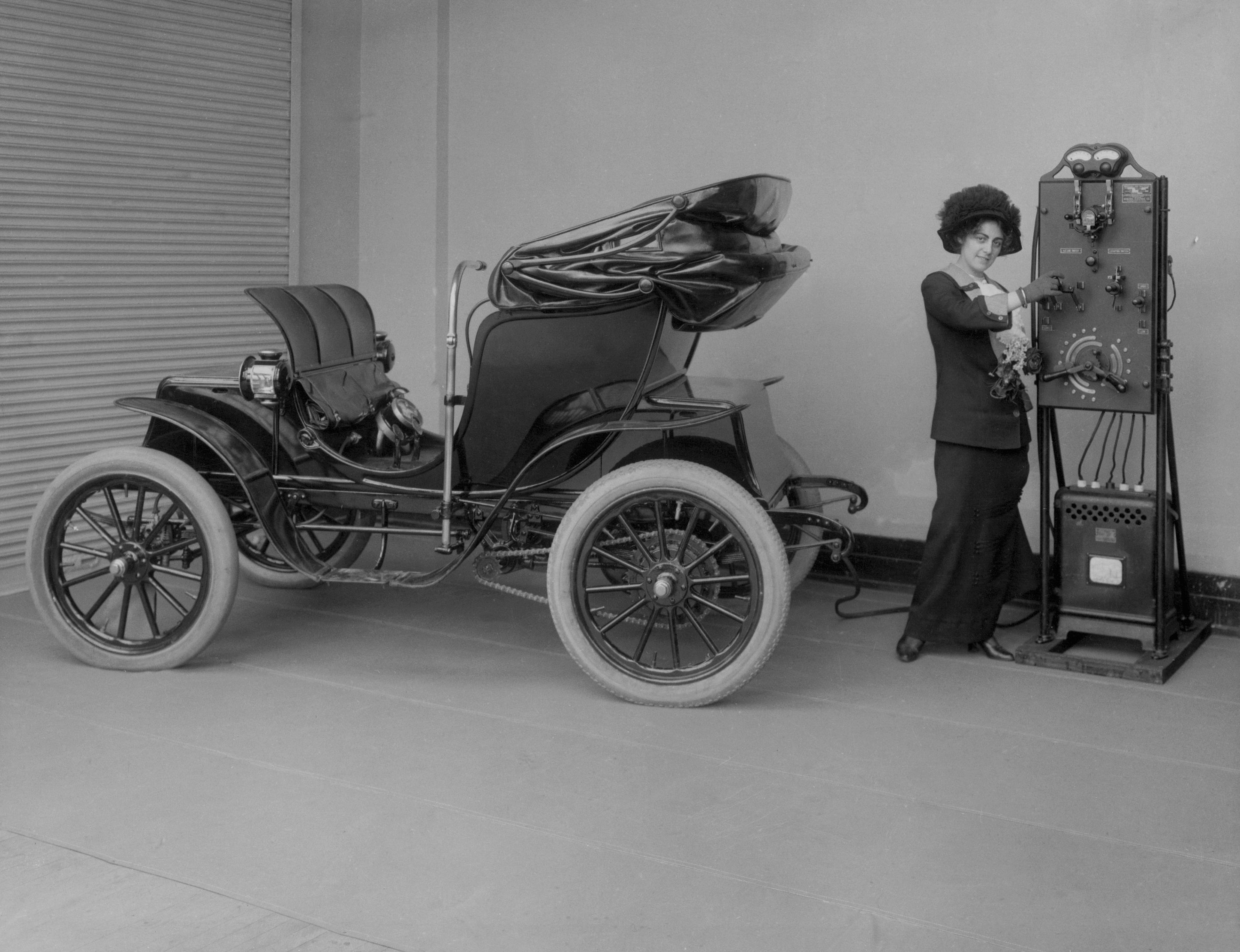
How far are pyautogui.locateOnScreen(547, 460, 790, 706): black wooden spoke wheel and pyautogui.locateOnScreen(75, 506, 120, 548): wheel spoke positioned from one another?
57.2 inches

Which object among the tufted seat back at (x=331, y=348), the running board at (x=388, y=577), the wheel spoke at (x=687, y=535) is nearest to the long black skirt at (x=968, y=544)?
the wheel spoke at (x=687, y=535)

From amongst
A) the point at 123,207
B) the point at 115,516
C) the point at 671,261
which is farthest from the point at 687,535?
the point at 123,207

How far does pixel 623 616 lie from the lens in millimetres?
4027

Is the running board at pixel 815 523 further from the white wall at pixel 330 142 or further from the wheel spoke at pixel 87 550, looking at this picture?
the white wall at pixel 330 142

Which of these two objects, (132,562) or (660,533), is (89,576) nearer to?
(132,562)

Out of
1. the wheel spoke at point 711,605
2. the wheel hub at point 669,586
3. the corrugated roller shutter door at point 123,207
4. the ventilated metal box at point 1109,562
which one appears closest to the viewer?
the wheel spoke at point 711,605

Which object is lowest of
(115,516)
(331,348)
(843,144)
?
(115,516)

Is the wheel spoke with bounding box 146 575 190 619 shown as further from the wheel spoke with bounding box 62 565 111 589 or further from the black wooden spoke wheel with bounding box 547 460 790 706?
the black wooden spoke wheel with bounding box 547 460 790 706

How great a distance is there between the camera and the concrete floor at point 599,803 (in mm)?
2799

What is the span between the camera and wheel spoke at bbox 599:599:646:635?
4.04m

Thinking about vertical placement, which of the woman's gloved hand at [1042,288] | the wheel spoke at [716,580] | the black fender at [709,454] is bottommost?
the wheel spoke at [716,580]

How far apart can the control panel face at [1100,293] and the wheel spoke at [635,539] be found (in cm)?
149

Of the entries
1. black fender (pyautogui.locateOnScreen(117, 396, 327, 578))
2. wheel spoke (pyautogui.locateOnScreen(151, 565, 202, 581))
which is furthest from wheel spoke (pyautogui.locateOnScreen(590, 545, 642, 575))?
wheel spoke (pyautogui.locateOnScreen(151, 565, 202, 581))

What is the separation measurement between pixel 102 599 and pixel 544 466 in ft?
4.95
